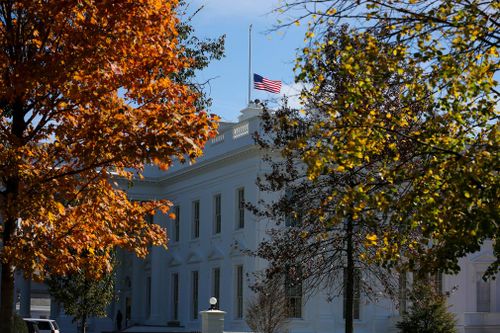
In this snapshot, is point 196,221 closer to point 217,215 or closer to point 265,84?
point 217,215

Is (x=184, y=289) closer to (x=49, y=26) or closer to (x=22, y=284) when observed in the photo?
(x=22, y=284)

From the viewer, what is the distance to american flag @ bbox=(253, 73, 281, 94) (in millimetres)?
42463

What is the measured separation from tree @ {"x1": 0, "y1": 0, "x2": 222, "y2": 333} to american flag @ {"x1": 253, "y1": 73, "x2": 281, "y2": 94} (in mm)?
24431

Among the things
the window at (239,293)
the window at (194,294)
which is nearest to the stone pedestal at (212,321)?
the window at (239,293)

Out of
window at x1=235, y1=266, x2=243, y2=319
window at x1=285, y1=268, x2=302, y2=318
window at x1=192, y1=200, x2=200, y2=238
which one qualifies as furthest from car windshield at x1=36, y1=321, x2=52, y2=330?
window at x1=192, y1=200, x2=200, y2=238

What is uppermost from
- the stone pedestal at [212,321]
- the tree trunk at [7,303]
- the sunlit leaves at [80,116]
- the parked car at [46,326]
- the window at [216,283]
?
the sunlit leaves at [80,116]

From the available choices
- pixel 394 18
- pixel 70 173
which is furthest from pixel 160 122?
pixel 394 18

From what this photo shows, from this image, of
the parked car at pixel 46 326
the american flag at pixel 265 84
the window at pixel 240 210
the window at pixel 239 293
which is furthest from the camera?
the window at pixel 240 210

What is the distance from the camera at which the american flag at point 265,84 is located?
4246 cm

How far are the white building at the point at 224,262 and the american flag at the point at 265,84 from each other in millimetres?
3449

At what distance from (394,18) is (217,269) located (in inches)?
1452

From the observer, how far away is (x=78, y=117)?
17.4 m

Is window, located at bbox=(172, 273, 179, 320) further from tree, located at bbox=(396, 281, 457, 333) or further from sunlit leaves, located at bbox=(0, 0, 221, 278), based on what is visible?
sunlit leaves, located at bbox=(0, 0, 221, 278)

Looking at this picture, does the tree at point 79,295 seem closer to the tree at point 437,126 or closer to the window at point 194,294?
the window at point 194,294
